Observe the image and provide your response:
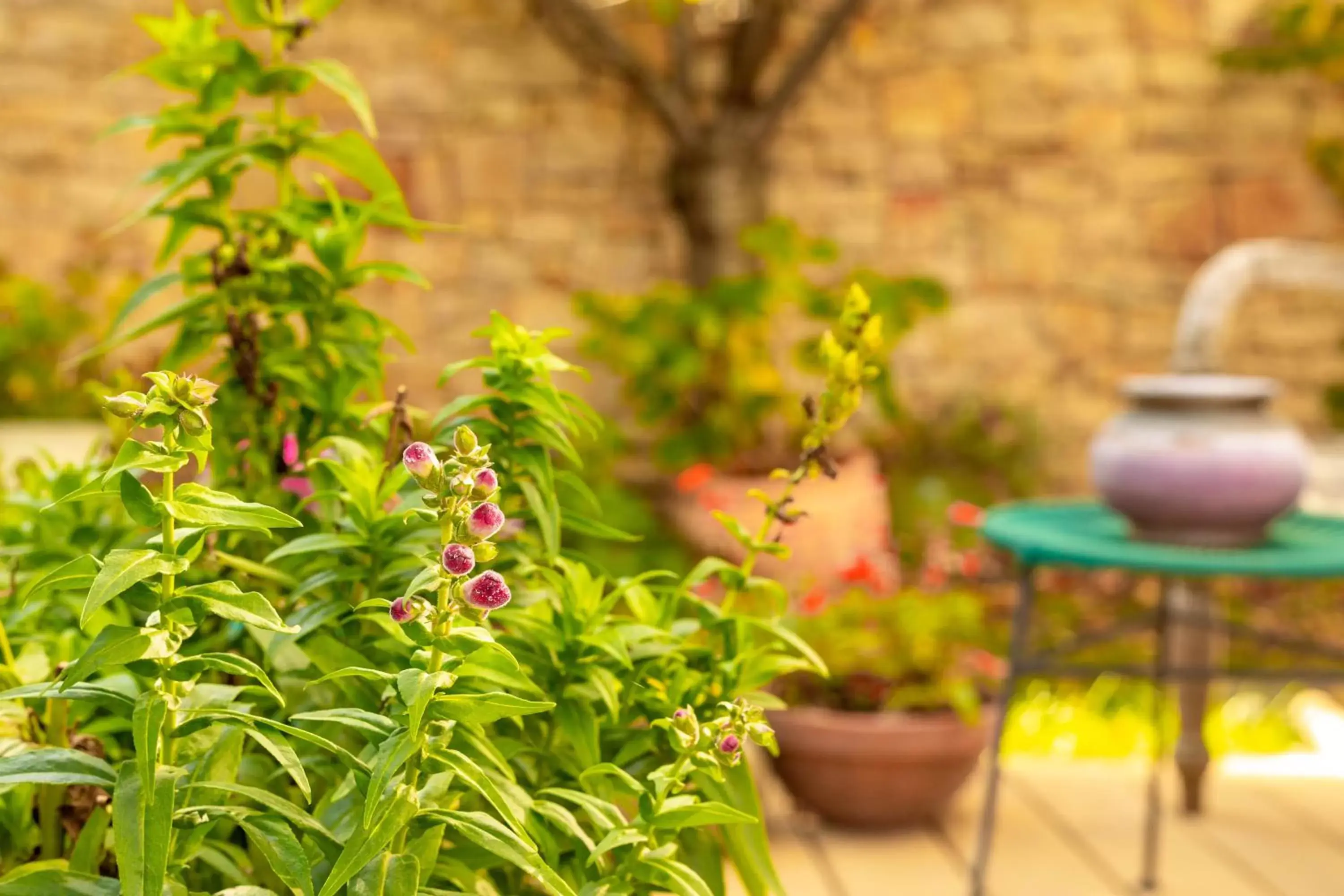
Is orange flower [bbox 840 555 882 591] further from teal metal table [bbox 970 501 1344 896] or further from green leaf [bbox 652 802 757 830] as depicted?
green leaf [bbox 652 802 757 830]

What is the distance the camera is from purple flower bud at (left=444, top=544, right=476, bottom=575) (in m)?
0.70

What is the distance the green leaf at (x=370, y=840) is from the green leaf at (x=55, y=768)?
136 millimetres

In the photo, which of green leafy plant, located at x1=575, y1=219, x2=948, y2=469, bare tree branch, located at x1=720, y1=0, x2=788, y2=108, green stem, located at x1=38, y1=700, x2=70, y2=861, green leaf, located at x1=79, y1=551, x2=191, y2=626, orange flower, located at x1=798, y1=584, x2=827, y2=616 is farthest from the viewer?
bare tree branch, located at x1=720, y1=0, x2=788, y2=108

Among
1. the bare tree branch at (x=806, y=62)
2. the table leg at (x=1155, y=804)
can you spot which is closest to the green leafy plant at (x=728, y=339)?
the bare tree branch at (x=806, y=62)

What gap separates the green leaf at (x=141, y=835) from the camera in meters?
0.68

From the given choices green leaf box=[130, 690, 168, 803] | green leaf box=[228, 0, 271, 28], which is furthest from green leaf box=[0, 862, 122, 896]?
green leaf box=[228, 0, 271, 28]

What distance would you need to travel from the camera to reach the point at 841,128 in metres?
4.92

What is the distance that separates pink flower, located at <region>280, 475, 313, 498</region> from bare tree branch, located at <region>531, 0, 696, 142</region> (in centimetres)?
365

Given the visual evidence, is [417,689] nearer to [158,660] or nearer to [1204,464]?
[158,660]

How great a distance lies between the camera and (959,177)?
196 inches

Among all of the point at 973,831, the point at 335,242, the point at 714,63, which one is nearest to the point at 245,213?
the point at 335,242

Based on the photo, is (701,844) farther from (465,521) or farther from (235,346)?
(235,346)

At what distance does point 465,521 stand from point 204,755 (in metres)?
0.23

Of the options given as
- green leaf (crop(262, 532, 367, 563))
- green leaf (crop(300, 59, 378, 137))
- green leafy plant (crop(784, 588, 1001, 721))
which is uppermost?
green leaf (crop(300, 59, 378, 137))
